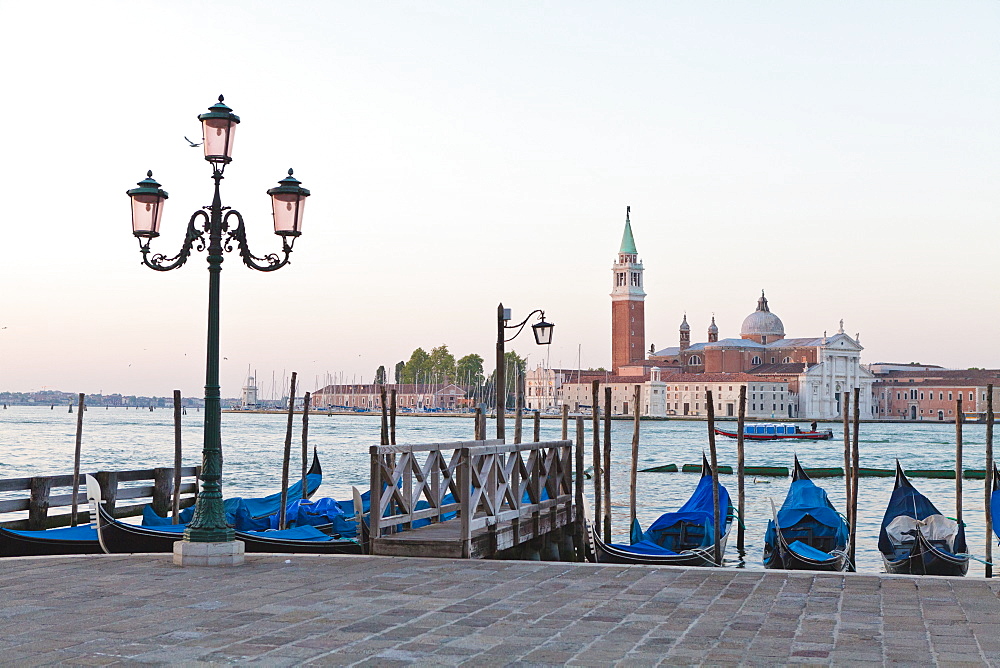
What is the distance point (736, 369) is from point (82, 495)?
96.5 meters

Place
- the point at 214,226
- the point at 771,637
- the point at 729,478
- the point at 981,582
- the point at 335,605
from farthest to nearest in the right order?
1. the point at 729,478
2. the point at 214,226
3. the point at 981,582
4. the point at 335,605
5. the point at 771,637

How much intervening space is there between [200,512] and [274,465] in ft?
107

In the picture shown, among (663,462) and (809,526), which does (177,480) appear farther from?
(663,462)

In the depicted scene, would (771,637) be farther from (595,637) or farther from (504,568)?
(504,568)

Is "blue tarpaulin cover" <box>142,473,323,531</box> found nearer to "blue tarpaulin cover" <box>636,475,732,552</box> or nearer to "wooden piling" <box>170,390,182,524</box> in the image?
"wooden piling" <box>170,390,182,524</box>

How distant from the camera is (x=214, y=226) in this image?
7441 millimetres

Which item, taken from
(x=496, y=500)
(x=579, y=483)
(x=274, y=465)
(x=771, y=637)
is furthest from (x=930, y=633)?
(x=274, y=465)

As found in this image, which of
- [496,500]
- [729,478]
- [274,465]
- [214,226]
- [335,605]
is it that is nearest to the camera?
[335,605]

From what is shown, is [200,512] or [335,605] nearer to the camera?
[335,605]

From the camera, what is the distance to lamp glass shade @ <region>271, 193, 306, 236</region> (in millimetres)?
7605

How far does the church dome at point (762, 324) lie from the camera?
4294 inches

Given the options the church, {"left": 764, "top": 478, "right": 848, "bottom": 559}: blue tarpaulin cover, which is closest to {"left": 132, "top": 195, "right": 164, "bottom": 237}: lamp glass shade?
{"left": 764, "top": 478, "right": 848, "bottom": 559}: blue tarpaulin cover

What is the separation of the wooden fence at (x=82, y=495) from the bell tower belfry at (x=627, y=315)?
304 ft

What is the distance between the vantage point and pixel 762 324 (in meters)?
109
